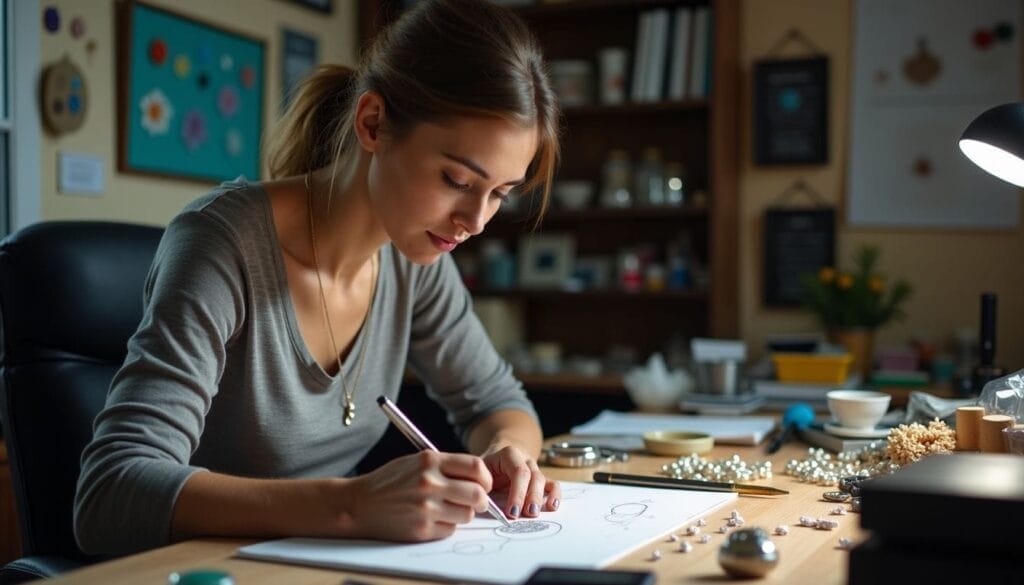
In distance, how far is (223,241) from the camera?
136 centimetres

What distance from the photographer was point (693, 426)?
1.82 meters

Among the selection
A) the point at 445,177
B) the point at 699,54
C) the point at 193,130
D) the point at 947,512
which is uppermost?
the point at 699,54

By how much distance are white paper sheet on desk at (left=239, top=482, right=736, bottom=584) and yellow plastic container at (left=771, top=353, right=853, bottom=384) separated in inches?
54.5

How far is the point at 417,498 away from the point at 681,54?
97.5 inches

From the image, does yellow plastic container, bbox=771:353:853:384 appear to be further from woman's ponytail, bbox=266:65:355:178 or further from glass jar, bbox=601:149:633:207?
woman's ponytail, bbox=266:65:355:178

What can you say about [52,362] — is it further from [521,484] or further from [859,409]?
[859,409]

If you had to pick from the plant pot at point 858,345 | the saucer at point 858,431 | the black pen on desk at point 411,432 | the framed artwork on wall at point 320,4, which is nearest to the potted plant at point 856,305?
the plant pot at point 858,345

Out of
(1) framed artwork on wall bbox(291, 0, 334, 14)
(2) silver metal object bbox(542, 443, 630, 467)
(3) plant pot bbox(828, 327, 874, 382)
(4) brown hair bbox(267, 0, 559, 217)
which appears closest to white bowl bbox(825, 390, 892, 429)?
(2) silver metal object bbox(542, 443, 630, 467)

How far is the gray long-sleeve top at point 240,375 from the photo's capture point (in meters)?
1.12

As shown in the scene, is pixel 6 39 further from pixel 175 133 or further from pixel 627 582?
pixel 627 582

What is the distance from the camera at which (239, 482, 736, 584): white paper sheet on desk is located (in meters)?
0.93

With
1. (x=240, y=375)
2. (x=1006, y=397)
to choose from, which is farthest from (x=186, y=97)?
(x=1006, y=397)

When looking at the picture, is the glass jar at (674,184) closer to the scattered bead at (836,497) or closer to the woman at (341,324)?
the woman at (341,324)

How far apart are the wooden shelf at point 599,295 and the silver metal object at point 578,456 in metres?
1.71
